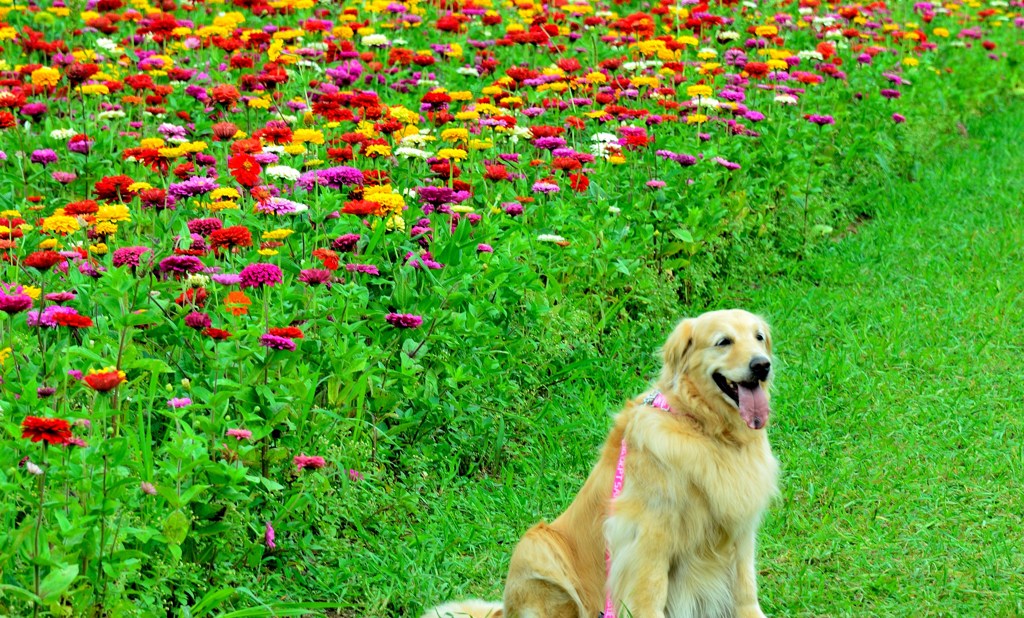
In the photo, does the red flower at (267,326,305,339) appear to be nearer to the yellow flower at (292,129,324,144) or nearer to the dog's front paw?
the dog's front paw

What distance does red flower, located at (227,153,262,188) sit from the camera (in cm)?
505

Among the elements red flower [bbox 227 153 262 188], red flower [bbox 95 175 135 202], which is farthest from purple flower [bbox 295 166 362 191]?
red flower [bbox 95 175 135 202]

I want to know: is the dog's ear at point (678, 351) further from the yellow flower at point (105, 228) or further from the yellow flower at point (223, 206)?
the yellow flower at point (105, 228)

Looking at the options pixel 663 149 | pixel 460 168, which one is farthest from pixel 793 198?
pixel 460 168

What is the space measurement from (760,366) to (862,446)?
1.96 m

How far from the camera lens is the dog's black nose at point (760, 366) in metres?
3.95

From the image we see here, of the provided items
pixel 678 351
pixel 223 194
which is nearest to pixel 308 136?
Result: pixel 223 194

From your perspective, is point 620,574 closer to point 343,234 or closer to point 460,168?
point 343,234

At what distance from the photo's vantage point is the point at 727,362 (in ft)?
13.1

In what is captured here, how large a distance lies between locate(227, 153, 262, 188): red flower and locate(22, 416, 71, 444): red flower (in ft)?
6.94

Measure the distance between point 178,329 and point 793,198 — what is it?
15.8 ft

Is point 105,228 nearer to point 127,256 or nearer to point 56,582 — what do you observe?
point 127,256

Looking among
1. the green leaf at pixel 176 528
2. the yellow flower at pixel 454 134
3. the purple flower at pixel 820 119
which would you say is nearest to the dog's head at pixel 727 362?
the green leaf at pixel 176 528

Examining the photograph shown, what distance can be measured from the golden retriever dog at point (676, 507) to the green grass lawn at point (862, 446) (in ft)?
1.74
